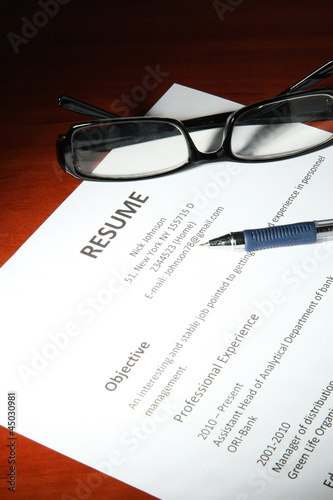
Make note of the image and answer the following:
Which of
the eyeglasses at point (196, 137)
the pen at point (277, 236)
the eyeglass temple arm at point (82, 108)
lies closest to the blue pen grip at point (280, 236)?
the pen at point (277, 236)

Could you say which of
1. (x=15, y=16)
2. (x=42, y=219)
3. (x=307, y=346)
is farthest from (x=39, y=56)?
(x=307, y=346)

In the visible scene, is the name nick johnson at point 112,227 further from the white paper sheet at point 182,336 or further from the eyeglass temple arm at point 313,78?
the eyeglass temple arm at point 313,78

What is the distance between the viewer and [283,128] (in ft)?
2.28

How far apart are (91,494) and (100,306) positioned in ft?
0.57

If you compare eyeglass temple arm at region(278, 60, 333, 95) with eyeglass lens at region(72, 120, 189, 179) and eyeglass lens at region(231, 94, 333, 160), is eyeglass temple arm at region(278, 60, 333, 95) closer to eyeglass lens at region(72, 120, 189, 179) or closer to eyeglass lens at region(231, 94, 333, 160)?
eyeglass lens at region(231, 94, 333, 160)

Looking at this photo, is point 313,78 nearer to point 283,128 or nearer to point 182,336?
point 283,128

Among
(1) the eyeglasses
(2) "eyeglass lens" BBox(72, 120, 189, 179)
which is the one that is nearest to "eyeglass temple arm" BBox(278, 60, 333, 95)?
(1) the eyeglasses

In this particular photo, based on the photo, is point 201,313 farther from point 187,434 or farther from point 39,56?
point 39,56

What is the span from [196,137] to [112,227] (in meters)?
0.17

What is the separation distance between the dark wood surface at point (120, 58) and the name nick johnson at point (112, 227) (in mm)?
72

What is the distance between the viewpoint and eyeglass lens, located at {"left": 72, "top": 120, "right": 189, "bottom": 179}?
26.2 inches

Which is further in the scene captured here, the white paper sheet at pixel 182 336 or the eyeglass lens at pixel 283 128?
the eyeglass lens at pixel 283 128

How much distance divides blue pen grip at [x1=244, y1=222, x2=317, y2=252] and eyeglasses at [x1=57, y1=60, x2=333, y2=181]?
115 mm

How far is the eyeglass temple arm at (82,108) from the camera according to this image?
2.12 ft
